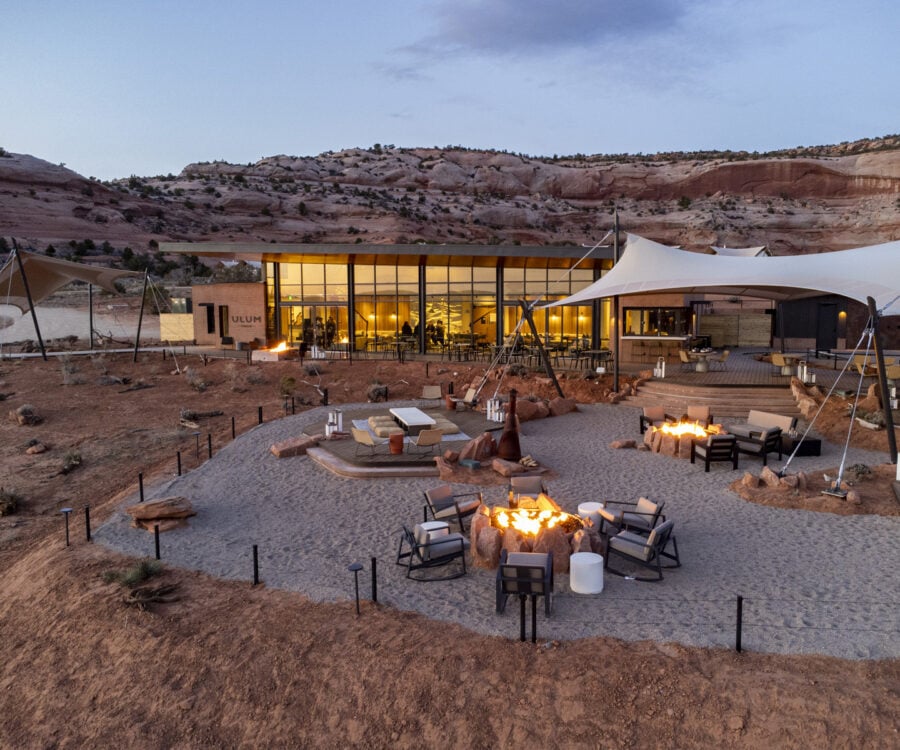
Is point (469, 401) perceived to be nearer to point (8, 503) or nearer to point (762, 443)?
point (762, 443)

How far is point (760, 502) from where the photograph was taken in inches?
456

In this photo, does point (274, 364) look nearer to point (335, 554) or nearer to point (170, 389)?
point (170, 389)

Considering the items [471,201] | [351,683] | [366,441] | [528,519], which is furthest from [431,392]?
[471,201]

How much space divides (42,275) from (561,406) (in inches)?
1058

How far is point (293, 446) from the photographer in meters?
15.3

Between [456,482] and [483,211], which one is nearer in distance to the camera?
[456,482]

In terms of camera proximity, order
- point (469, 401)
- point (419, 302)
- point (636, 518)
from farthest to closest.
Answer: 1. point (419, 302)
2. point (469, 401)
3. point (636, 518)

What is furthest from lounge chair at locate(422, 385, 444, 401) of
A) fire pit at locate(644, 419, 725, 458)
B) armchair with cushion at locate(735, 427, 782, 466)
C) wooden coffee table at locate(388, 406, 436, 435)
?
armchair with cushion at locate(735, 427, 782, 466)

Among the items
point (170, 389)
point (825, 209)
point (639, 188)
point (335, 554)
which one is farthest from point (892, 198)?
point (335, 554)

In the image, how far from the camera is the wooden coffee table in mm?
16375

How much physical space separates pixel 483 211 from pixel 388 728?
224 feet

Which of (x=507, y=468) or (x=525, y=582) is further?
(x=507, y=468)

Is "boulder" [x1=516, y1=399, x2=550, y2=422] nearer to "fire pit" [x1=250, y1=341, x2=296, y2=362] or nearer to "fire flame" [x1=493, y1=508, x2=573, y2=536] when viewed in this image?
"fire flame" [x1=493, y1=508, x2=573, y2=536]

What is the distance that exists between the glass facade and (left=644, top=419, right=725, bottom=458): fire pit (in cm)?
1689
